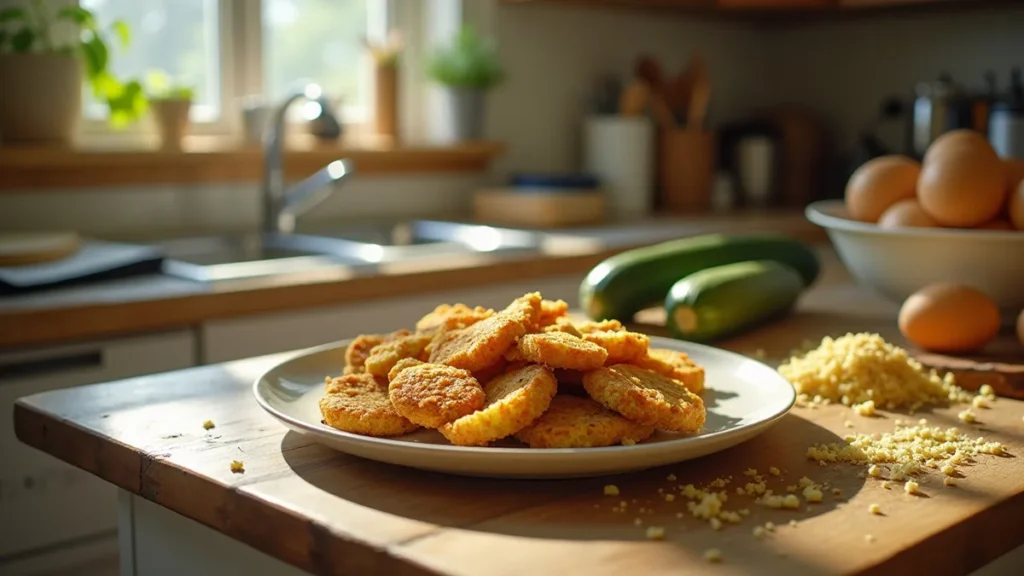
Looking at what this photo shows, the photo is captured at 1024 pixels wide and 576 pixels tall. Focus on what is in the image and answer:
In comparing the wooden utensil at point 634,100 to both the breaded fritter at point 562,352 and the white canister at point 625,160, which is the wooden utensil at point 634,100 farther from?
the breaded fritter at point 562,352

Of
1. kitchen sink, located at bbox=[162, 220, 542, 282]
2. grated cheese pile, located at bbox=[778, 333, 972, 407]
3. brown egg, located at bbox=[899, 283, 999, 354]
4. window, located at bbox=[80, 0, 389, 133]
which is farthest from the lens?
window, located at bbox=[80, 0, 389, 133]

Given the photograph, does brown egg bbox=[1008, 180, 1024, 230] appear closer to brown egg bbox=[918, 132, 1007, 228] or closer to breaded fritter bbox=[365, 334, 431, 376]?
brown egg bbox=[918, 132, 1007, 228]

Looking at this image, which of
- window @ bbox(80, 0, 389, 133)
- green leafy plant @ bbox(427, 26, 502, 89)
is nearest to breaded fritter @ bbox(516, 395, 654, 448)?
window @ bbox(80, 0, 389, 133)

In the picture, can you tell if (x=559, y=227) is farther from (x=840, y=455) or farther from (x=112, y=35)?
(x=840, y=455)

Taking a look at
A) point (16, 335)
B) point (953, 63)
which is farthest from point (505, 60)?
point (16, 335)

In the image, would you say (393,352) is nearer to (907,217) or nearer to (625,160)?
(907,217)
